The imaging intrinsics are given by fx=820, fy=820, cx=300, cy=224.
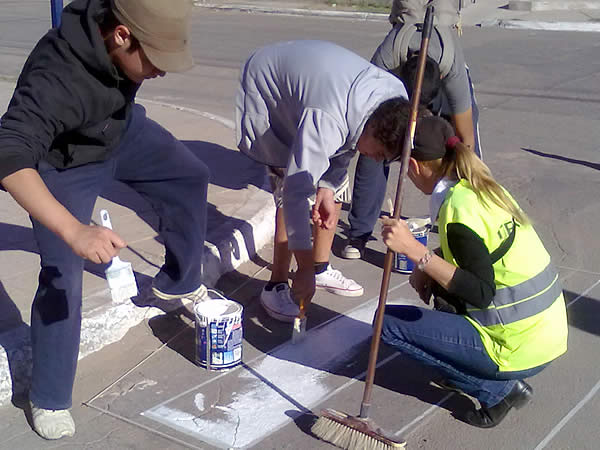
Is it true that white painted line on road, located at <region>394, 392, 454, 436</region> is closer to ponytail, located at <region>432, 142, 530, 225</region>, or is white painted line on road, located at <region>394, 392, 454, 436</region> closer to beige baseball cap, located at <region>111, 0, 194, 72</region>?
ponytail, located at <region>432, 142, 530, 225</region>

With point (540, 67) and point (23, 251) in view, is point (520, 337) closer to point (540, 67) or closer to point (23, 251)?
point (23, 251)

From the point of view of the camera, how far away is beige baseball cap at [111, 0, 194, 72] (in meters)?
2.88

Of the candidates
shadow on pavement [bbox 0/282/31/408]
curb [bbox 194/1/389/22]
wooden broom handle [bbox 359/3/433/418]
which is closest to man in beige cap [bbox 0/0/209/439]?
shadow on pavement [bbox 0/282/31/408]

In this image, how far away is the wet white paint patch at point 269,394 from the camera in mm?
3445

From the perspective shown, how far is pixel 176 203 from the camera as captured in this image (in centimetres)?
399

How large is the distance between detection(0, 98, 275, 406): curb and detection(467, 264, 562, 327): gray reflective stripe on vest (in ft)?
6.11

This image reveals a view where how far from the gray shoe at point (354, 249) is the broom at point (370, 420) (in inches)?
75.3

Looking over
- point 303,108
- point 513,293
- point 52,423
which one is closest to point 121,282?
point 52,423

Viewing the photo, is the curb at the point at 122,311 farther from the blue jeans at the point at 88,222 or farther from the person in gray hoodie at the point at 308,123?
the person in gray hoodie at the point at 308,123

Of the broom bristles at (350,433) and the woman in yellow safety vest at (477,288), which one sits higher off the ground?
the woman in yellow safety vest at (477,288)

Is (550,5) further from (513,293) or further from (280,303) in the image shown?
(513,293)

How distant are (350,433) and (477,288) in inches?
30.0

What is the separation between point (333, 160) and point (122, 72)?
5.11 ft

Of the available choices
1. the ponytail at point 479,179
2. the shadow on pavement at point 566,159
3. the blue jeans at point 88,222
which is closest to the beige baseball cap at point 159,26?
the blue jeans at point 88,222
